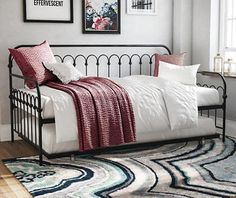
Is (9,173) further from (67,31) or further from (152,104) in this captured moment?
(67,31)

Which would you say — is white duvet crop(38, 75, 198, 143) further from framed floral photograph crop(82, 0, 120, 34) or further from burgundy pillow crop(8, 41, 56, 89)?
framed floral photograph crop(82, 0, 120, 34)

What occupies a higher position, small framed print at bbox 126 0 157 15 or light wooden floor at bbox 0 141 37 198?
small framed print at bbox 126 0 157 15

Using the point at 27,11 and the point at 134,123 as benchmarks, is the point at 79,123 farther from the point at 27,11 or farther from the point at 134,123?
the point at 27,11

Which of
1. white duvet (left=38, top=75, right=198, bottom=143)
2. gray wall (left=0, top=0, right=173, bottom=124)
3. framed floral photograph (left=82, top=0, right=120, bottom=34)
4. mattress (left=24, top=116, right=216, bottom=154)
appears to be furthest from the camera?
framed floral photograph (left=82, top=0, right=120, bottom=34)

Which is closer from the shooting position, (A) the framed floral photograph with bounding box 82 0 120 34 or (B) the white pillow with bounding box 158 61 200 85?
(B) the white pillow with bounding box 158 61 200 85

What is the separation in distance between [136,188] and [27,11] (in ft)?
7.54

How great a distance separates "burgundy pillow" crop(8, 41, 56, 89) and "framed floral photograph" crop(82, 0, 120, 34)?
779 millimetres

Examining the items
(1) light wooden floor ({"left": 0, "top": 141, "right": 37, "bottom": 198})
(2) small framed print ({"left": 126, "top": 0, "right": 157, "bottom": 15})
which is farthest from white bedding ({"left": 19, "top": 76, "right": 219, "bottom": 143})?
(2) small framed print ({"left": 126, "top": 0, "right": 157, "bottom": 15})

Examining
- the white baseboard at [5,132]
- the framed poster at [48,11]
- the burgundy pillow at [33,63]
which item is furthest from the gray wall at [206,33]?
the white baseboard at [5,132]

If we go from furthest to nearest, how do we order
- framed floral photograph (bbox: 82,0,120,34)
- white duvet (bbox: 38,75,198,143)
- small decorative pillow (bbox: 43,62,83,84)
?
framed floral photograph (bbox: 82,0,120,34) → small decorative pillow (bbox: 43,62,83,84) → white duvet (bbox: 38,75,198,143)

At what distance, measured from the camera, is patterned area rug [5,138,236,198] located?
2732 mm

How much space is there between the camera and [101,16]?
4.62 metres

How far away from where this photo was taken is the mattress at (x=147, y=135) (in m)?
3.27

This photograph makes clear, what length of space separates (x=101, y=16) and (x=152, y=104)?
1.44m
